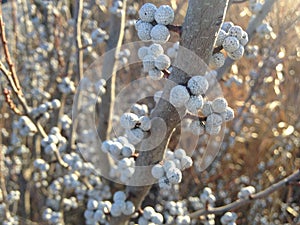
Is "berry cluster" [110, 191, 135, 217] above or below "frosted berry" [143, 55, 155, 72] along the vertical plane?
below

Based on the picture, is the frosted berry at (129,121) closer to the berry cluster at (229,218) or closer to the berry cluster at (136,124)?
the berry cluster at (136,124)

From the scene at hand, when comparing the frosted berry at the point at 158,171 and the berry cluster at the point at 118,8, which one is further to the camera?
the berry cluster at the point at 118,8

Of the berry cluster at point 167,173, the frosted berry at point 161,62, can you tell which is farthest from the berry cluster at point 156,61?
the berry cluster at point 167,173

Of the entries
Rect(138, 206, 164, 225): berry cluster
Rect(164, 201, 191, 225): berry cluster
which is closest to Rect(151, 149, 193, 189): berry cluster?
Rect(138, 206, 164, 225): berry cluster

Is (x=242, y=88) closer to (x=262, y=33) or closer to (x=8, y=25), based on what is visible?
(x=262, y=33)

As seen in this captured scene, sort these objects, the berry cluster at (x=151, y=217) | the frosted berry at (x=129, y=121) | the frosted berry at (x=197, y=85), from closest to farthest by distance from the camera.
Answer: the frosted berry at (x=197, y=85)
the frosted berry at (x=129, y=121)
the berry cluster at (x=151, y=217)

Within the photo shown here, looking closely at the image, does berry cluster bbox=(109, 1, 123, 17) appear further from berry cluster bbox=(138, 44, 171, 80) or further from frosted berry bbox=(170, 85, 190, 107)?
frosted berry bbox=(170, 85, 190, 107)

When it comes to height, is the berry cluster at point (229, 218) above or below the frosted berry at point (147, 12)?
below

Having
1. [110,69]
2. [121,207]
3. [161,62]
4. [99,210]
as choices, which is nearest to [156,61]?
[161,62]

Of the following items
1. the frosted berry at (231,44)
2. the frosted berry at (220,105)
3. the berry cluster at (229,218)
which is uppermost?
the frosted berry at (231,44)
